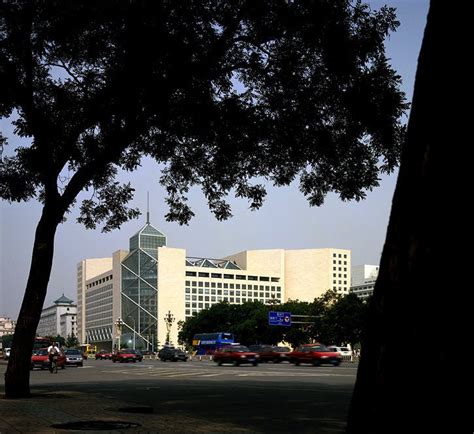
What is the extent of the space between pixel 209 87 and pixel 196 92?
398mm

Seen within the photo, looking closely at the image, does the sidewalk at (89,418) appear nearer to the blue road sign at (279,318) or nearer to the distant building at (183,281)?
the blue road sign at (279,318)

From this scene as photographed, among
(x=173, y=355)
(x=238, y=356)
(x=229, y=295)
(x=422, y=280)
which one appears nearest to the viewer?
A: (x=422, y=280)

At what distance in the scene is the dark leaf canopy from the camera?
13547 mm

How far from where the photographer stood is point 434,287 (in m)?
3.80

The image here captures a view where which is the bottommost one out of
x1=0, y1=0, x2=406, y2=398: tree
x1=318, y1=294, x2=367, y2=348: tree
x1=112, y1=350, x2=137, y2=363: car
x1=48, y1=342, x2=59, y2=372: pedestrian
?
x1=112, y1=350, x2=137, y2=363: car

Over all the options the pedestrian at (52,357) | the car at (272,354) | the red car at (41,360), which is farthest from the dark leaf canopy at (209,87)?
the car at (272,354)

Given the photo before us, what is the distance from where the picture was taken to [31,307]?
15156 millimetres

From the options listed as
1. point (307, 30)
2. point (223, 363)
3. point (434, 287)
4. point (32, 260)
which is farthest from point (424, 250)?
point (223, 363)

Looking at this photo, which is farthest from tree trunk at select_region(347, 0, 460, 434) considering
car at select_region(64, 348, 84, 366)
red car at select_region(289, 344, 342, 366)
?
car at select_region(64, 348, 84, 366)

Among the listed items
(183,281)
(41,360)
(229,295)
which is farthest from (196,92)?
(229,295)

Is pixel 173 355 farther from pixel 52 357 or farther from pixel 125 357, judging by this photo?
pixel 52 357

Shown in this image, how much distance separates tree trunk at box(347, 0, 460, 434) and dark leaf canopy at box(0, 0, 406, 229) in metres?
9.64

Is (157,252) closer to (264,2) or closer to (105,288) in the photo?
(105,288)

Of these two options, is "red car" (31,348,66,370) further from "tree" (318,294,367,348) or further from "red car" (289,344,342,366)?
"tree" (318,294,367,348)
